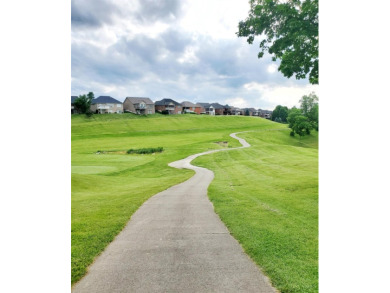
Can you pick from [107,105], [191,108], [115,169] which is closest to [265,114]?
[191,108]

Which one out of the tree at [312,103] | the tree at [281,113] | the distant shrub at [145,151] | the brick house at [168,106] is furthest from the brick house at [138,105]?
the tree at [312,103]

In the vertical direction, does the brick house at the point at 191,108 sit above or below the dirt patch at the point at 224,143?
above

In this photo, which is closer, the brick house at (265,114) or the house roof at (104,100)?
the house roof at (104,100)

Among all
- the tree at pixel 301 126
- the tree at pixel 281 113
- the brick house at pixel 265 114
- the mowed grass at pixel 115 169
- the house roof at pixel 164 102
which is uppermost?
the house roof at pixel 164 102

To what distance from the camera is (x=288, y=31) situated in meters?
8.84

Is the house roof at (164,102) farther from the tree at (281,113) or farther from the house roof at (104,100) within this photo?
the tree at (281,113)

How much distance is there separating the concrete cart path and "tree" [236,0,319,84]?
20.9ft

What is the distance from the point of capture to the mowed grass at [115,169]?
6.36 m

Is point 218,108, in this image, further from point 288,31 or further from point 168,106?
point 288,31

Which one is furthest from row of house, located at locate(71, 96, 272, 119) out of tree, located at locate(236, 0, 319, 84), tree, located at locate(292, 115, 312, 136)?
tree, located at locate(236, 0, 319, 84)

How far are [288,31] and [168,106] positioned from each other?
8425 centimetres
